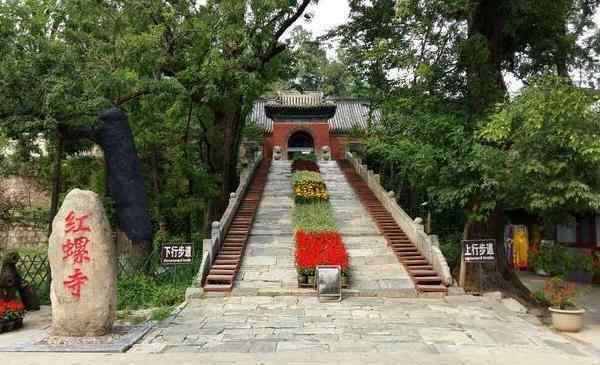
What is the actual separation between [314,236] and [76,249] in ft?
22.4

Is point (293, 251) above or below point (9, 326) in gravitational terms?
above

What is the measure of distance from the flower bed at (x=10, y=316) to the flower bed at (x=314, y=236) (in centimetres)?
548

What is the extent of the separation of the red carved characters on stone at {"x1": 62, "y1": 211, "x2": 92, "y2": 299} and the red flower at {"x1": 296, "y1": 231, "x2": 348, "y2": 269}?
16.7 feet

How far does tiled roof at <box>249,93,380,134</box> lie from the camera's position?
3464cm

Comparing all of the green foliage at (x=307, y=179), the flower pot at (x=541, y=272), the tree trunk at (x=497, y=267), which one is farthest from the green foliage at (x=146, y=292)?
the flower pot at (x=541, y=272)

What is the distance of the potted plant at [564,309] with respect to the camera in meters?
9.13

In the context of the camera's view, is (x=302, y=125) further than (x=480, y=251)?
Yes

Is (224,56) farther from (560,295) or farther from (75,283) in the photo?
(560,295)

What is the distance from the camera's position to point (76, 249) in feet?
26.1

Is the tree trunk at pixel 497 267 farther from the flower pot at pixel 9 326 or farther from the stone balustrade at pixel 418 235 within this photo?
the flower pot at pixel 9 326

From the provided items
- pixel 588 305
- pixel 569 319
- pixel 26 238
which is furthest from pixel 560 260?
pixel 26 238

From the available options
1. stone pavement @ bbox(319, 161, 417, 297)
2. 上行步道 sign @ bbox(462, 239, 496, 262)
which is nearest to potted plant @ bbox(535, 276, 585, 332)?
上行步道 sign @ bbox(462, 239, 496, 262)

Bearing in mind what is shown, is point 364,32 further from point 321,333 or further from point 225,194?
point 321,333

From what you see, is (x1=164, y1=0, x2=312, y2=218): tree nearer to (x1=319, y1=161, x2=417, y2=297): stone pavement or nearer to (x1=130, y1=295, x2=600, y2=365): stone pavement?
(x1=319, y1=161, x2=417, y2=297): stone pavement
